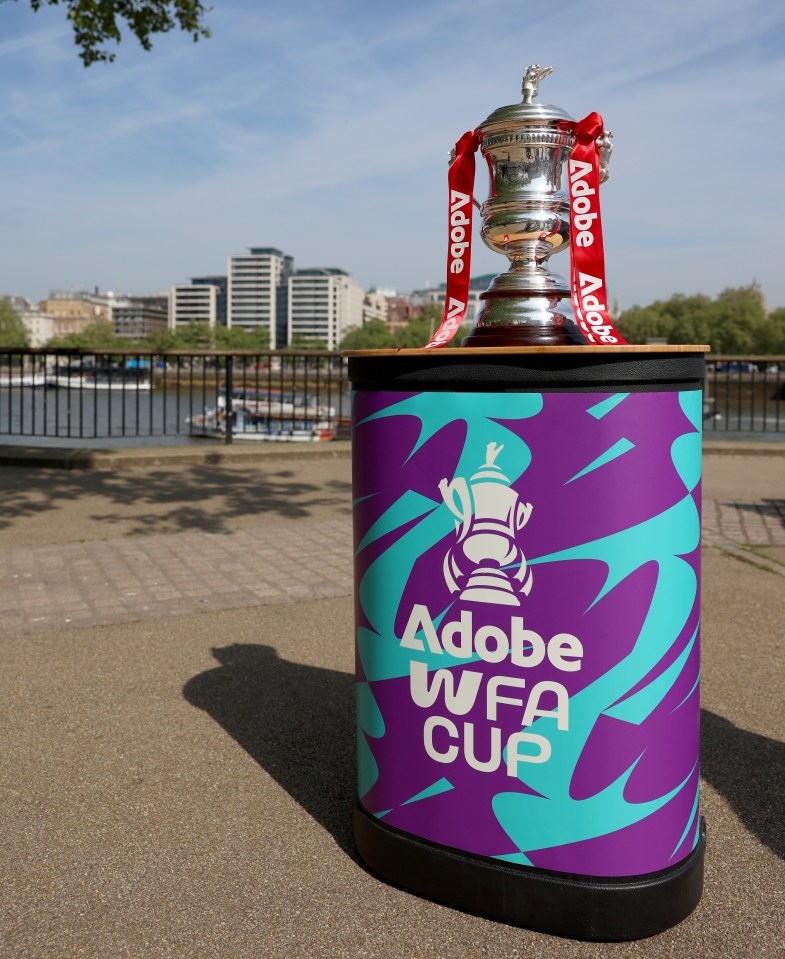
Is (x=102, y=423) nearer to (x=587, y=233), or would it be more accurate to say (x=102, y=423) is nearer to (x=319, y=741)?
(x=319, y=741)

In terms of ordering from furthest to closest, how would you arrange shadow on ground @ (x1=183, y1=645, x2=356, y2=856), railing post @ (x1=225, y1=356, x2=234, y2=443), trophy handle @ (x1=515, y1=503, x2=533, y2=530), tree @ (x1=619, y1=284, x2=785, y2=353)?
1. tree @ (x1=619, y1=284, x2=785, y2=353)
2. railing post @ (x1=225, y1=356, x2=234, y2=443)
3. shadow on ground @ (x1=183, y1=645, x2=356, y2=856)
4. trophy handle @ (x1=515, y1=503, x2=533, y2=530)

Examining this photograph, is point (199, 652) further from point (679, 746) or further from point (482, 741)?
point (679, 746)

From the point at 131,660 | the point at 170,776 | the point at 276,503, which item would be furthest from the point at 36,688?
the point at 276,503

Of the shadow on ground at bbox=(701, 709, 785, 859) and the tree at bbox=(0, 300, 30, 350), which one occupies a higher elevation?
the tree at bbox=(0, 300, 30, 350)

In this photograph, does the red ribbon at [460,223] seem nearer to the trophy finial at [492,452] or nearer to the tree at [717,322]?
the trophy finial at [492,452]

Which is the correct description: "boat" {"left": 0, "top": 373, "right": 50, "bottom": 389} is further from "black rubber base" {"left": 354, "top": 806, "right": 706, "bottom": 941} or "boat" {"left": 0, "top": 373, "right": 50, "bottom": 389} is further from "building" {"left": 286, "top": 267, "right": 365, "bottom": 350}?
"building" {"left": 286, "top": 267, "right": 365, "bottom": 350}

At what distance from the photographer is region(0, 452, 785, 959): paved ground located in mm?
2146

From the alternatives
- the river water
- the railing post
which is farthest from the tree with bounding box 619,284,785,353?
the railing post

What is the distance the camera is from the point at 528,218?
2432mm

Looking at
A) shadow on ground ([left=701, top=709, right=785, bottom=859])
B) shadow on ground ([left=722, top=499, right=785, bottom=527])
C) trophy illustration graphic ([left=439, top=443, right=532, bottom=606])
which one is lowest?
shadow on ground ([left=701, top=709, right=785, bottom=859])

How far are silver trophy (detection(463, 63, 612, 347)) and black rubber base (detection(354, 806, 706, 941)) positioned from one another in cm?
130

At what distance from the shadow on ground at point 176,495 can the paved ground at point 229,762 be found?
31.7 inches

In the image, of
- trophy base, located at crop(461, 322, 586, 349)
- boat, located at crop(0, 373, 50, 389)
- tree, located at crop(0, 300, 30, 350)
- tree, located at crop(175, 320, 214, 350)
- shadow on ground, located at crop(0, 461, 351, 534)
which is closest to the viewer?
trophy base, located at crop(461, 322, 586, 349)

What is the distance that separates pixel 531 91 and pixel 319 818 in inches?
85.4
